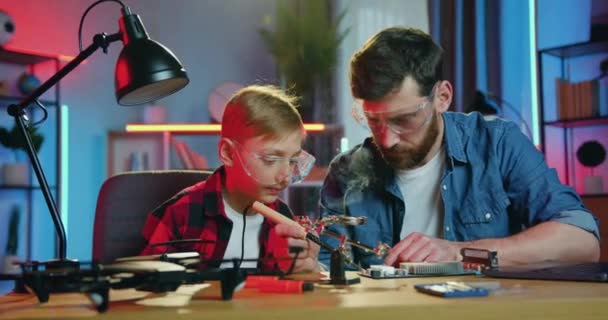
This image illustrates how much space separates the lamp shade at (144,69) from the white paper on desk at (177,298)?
453 mm

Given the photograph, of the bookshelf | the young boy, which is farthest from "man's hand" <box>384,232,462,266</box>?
the bookshelf

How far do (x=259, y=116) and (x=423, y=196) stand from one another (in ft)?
1.61

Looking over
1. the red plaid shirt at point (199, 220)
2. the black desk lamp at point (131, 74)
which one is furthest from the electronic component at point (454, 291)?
the red plaid shirt at point (199, 220)

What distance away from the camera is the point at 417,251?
1.24m

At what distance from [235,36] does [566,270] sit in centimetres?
395

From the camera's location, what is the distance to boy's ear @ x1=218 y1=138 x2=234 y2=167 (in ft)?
5.25

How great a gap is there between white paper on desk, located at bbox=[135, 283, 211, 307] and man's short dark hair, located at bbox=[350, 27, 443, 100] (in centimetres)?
89

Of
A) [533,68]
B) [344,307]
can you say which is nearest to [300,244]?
[344,307]

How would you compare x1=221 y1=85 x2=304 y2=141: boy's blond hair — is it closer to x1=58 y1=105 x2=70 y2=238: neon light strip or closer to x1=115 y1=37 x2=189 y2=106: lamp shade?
x1=115 y1=37 x2=189 y2=106: lamp shade

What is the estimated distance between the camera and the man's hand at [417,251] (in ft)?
4.04

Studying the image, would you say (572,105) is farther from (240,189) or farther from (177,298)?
(177,298)

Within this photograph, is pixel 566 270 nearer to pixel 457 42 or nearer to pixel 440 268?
pixel 440 268

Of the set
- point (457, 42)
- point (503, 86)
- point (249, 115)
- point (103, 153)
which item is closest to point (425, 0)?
point (457, 42)

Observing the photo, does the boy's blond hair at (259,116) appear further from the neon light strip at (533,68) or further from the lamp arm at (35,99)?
the neon light strip at (533,68)
